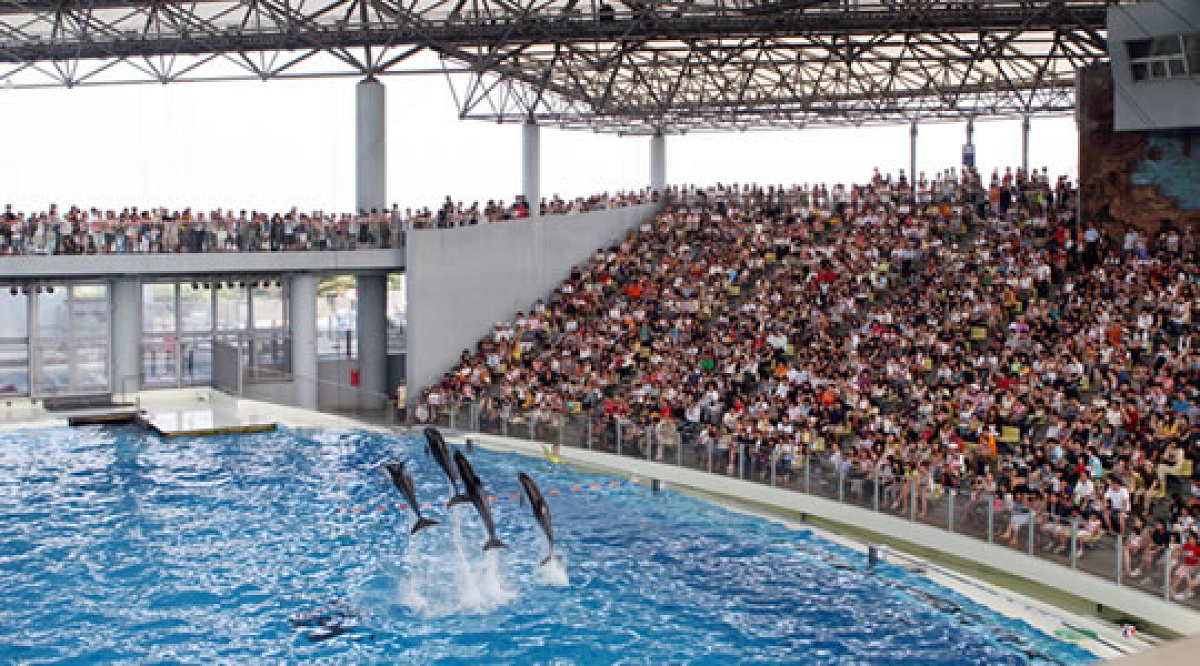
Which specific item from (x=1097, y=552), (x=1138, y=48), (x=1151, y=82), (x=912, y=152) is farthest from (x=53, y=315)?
(x=912, y=152)

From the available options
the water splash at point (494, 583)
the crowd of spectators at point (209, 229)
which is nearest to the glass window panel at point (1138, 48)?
the crowd of spectators at point (209, 229)

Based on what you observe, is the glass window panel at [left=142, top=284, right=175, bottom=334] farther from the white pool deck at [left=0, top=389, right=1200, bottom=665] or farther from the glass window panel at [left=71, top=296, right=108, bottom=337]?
the white pool deck at [left=0, top=389, right=1200, bottom=665]

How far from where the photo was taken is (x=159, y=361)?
3284 cm

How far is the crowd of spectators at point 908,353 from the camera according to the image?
17344mm

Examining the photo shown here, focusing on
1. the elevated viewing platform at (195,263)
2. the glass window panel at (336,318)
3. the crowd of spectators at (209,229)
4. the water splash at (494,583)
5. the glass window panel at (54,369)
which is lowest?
the water splash at (494,583)

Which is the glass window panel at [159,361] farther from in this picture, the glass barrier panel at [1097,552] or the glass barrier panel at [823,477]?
the glass barrier panel at [1097,552]

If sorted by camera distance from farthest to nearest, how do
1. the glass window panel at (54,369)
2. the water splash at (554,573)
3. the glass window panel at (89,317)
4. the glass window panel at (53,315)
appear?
the glass window panel at (89,317) → the glass window panel at (53,315) → the glass window panel at (54,369) → the water splash at (554,573)

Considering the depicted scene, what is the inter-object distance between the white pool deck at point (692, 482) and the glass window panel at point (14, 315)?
2464mm

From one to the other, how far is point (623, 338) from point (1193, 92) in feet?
48.1

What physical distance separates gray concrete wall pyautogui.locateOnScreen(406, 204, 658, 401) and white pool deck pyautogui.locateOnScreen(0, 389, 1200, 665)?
3.47 metres

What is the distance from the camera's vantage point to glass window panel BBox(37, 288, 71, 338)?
3145cm

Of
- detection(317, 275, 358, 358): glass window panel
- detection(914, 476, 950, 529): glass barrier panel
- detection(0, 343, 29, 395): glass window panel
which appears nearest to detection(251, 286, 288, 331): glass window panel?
detection(317, 275, 358, 358): glass window panel

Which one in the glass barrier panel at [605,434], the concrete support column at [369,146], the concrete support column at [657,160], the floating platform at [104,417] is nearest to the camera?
the glass barrier panel at [605,434]

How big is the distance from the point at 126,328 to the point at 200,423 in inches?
225
